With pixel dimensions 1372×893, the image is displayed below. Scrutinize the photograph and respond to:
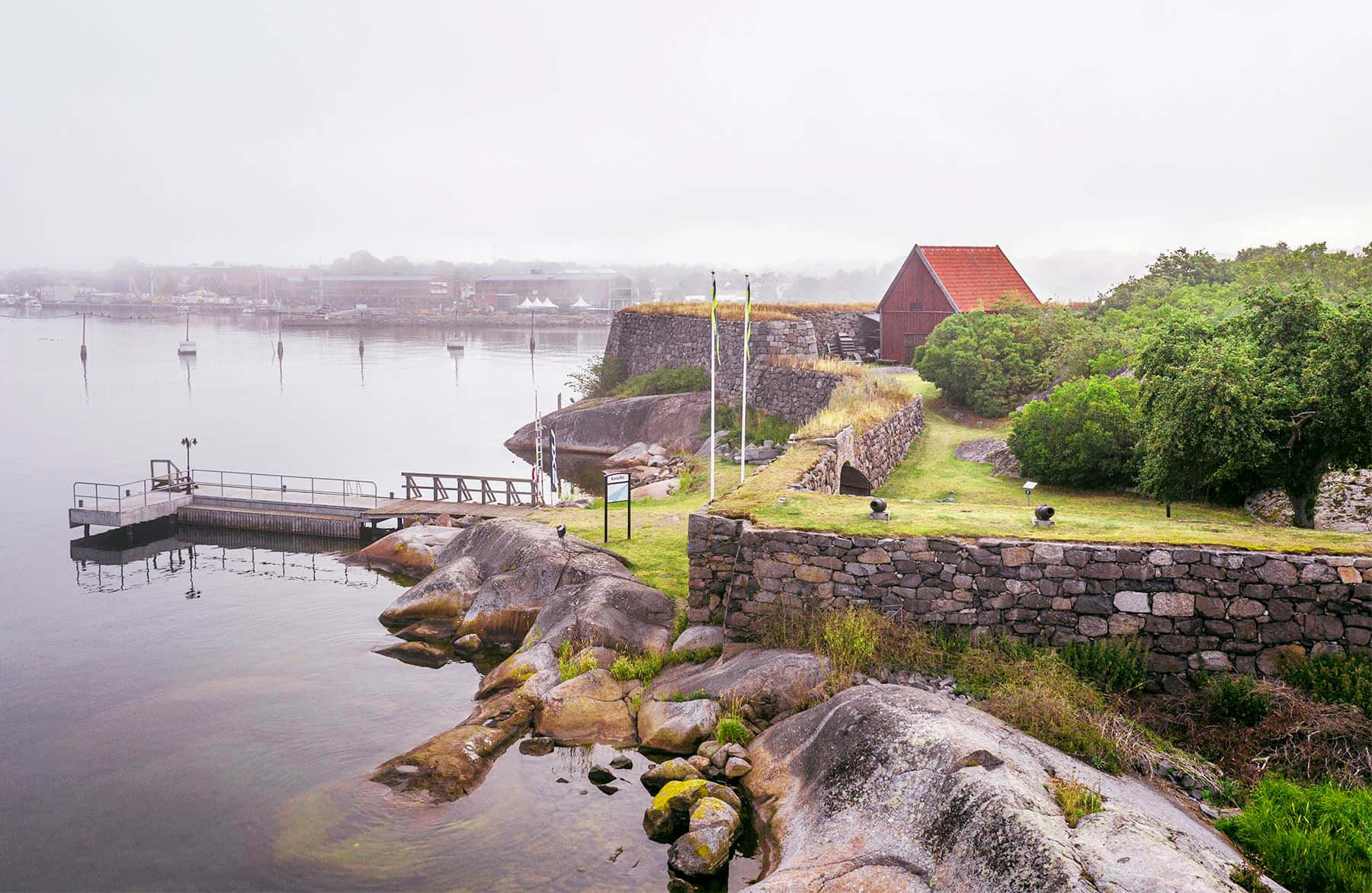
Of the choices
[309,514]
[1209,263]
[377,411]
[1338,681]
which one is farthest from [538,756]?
[377,411]

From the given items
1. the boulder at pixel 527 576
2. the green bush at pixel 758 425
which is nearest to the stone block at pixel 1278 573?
the boulder at pixel 527 576

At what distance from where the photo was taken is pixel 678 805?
11.8 m

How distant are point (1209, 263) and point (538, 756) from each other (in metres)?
42.4

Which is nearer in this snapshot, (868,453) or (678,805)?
(678,805)

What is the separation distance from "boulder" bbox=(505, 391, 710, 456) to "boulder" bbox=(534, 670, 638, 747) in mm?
22460

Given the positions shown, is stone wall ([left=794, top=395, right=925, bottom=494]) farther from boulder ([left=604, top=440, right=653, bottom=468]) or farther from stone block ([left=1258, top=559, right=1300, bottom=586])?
boulder ([left=604, top=440, right=653, bottom=468])

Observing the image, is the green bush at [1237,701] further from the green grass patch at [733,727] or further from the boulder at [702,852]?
the boulder at [702,852]

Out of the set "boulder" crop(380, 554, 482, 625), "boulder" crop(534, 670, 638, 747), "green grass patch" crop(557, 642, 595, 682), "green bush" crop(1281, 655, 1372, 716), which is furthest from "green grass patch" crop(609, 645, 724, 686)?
"green bush" crop(1281, 655, 1372, 716)

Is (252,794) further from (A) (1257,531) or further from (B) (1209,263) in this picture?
(B) (1209,263)

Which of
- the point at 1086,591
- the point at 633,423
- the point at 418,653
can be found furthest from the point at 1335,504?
the point at 633,423

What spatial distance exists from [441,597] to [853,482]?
1016 cm

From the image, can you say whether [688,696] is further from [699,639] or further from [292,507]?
[292,507]

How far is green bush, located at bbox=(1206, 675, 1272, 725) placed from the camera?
11484mm

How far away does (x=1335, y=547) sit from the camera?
12.1 metres
